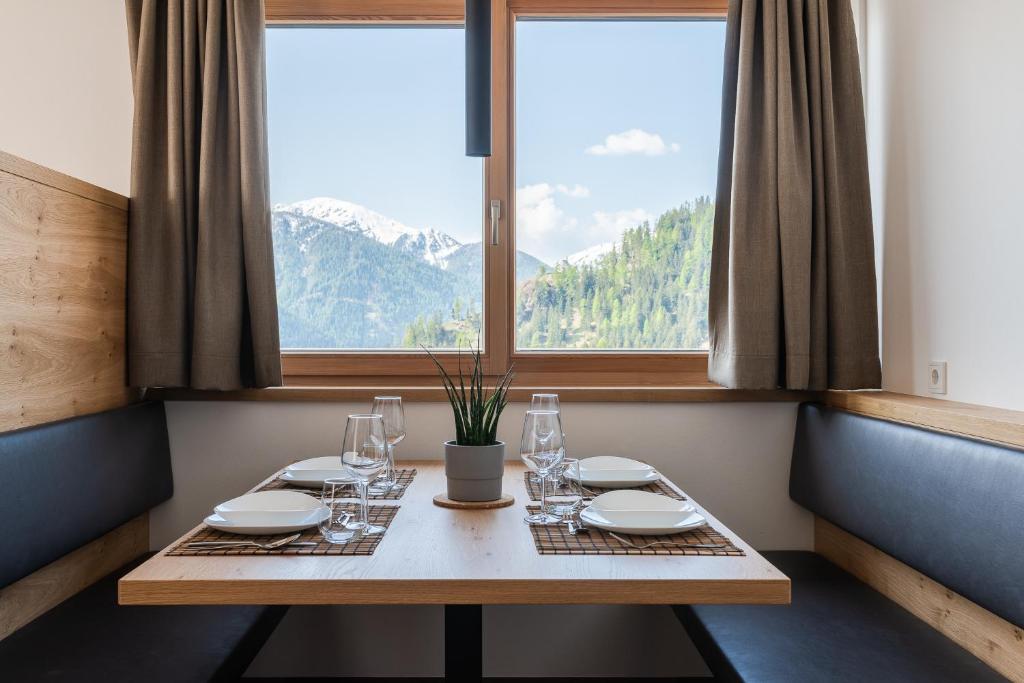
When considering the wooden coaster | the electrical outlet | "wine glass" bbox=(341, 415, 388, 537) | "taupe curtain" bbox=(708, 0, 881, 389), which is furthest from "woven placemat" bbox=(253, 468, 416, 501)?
the electrical outlet

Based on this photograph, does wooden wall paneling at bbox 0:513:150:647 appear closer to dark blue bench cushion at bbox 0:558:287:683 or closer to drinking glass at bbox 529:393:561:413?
dark blue bench cushion at bbox 0:558:287:683

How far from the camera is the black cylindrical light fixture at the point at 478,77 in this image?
1409mm

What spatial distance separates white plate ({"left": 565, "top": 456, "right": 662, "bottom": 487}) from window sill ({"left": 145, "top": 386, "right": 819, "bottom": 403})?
372 mm

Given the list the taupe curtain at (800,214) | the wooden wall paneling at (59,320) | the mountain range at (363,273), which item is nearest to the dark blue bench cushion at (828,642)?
the taupe curtain at (800,214)

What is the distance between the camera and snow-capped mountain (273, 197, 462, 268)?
260 cm

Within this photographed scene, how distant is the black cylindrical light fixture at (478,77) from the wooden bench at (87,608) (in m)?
1.15

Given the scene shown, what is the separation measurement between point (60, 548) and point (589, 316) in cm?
165

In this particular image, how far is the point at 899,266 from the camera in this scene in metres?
2.23

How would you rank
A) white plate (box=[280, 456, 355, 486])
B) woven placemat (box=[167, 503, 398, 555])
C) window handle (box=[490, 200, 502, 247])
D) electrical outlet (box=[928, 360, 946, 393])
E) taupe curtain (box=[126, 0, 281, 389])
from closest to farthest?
woven placemat (box=[167, 503, 398, 555])
white plate (box=[280, 456, 355, 486])
electrical outlet (box=[928, 360, 946, 393])
taupe curtain (box=[126, 0, 281, 389])
window handle (box=[490, 200, 502, 247])

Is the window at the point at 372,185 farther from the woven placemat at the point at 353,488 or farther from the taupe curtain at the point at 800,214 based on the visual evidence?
the taupe curtain at the point at 800,214

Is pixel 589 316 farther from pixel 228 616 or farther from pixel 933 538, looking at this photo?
pixel 228 616

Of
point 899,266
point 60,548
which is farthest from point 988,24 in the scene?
point 60,548

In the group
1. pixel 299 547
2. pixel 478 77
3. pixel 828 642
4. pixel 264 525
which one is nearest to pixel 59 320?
pixel 264 525

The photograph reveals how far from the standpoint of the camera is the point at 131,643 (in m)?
1.58
